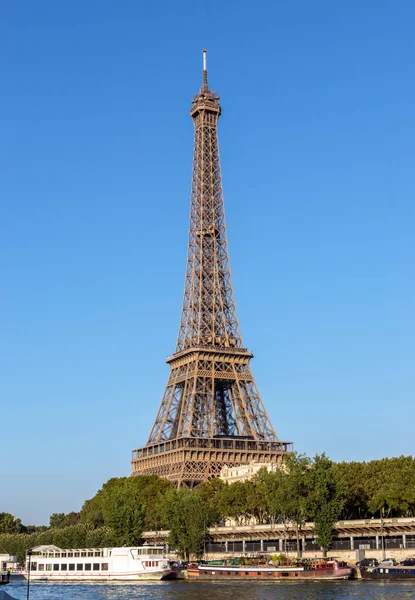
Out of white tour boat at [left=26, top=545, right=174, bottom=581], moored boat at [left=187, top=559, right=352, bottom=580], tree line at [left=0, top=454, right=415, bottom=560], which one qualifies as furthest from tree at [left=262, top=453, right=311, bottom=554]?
white tour boat at [left=26, top=545, right=174, bottom=581]

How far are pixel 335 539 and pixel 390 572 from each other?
23.8 metres

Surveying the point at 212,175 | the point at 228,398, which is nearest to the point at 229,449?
the point at 228,398

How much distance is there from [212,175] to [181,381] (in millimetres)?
44234

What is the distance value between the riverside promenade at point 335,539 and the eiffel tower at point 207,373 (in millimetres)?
20287

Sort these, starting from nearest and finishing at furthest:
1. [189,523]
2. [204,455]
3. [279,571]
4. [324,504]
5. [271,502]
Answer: [279,571]
[324,504]
[271,502]
[189,523]
[204,455]

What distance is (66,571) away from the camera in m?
113

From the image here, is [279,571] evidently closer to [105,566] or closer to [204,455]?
[105,566]

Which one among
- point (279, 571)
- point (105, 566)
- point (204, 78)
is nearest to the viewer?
point (279, 571)

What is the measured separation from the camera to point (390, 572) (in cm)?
8825

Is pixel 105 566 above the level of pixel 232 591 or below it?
above

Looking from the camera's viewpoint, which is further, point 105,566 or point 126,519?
point 126,519

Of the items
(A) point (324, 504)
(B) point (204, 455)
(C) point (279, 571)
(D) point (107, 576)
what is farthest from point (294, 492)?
(B) point (204, 455)

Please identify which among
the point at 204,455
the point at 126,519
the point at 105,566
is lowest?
the point at 105,566

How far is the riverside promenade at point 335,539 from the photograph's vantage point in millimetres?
104312
